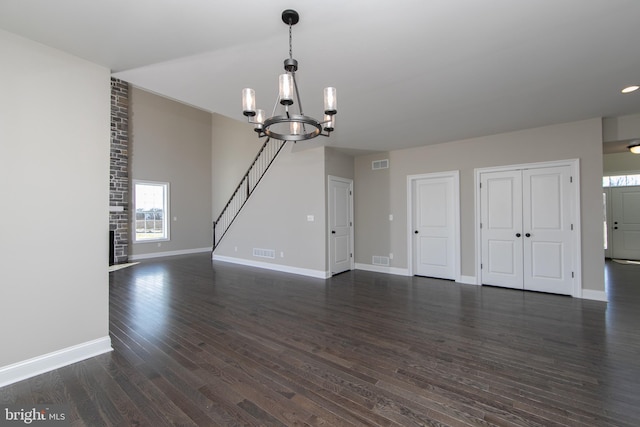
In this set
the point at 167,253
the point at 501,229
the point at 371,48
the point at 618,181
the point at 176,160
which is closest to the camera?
the point at 371,48

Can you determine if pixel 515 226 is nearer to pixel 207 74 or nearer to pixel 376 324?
pixel 376 324

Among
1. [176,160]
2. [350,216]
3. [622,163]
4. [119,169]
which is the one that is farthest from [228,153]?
[622,163]

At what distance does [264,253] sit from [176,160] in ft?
15.7

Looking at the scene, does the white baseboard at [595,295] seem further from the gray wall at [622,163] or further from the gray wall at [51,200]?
the gray wall at [51,200]

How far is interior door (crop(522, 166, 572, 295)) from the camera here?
4.41m

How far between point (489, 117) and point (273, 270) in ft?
17.0

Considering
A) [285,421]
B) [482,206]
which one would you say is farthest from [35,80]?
[482,206]

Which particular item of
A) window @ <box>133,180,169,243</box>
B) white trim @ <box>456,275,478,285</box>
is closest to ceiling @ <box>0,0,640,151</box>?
white trim @ <box>456,275,478,285</box>

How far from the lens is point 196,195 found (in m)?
9.45

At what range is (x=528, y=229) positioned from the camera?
186 inches

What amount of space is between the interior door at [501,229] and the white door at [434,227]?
53 centimetres

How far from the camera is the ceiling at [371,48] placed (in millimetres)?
1913

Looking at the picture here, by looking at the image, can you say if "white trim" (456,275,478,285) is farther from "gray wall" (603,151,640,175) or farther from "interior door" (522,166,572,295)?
"gray wall" (603,151,640,175)

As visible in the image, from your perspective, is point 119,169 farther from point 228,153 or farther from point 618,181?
point 618,181
